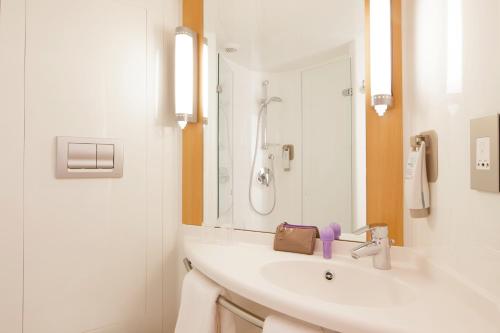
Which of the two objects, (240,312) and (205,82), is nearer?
(240,312)

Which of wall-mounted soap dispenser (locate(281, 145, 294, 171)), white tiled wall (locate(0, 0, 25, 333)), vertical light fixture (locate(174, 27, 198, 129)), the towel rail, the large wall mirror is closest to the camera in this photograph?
the towel rail

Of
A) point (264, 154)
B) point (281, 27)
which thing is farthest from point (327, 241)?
point (281, 27)

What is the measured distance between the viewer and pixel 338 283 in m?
1.00

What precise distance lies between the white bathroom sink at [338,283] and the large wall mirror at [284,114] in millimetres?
198

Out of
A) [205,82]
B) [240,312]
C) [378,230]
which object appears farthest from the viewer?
[205,82]

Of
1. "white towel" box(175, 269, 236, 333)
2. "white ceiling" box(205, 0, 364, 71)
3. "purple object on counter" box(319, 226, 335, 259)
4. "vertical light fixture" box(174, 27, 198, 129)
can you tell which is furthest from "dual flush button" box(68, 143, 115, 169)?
"purple object on counter" box(319, 226, 335, 259)

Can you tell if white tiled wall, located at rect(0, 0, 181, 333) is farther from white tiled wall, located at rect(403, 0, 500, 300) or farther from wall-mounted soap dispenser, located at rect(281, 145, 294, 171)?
white tiled wall, located at rect(403, 0, 500, 300)

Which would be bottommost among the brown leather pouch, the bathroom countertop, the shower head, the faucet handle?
the bathroom countertop

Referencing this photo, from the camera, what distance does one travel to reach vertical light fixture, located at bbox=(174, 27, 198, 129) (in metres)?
1.46

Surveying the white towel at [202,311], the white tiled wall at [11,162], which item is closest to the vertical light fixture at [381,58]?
the white towel at [202,311]

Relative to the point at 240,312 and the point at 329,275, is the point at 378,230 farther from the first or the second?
the point at 240,312

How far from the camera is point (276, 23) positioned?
4.44 ft

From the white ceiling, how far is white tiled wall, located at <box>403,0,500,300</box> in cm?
25

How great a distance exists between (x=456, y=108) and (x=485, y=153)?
0.19 m
